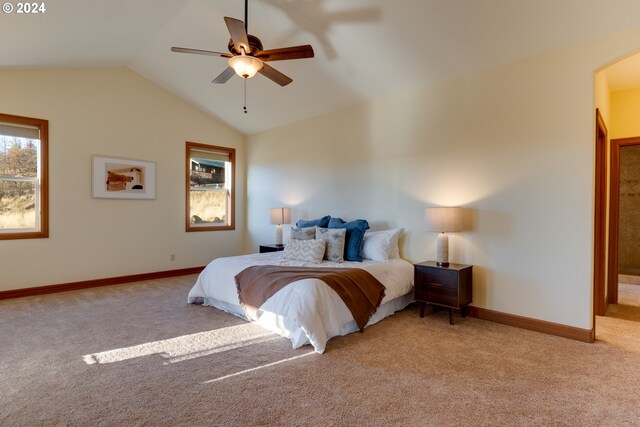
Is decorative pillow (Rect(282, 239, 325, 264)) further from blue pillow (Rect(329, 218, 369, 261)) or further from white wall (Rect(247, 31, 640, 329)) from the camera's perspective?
white wall (Rect(247, 31, 640, 329))

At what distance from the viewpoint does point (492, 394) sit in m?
2.14

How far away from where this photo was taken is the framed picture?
16.9 ft

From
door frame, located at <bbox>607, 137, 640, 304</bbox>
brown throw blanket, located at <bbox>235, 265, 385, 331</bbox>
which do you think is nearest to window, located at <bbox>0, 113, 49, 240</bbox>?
brown throw blanket, located at <bbox>235, 265, 385, 331</bbox>

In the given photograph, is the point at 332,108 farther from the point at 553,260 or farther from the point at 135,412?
the point at 135,412

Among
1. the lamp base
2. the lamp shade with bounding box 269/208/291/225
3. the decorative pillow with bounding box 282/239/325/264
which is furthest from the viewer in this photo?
the lamp shade with bounding box 269/208/291/225

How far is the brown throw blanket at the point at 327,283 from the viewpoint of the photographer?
316 cm

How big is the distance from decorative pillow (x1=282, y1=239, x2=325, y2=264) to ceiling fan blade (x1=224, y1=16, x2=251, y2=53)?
2.21 meters

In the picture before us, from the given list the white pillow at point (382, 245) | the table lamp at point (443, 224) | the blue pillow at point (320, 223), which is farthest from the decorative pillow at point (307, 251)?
the table lamp at point (443, 224)

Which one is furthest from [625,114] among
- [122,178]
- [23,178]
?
[23,178]

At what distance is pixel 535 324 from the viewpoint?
3271 millimetres

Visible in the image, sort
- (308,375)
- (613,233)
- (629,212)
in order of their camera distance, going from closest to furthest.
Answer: (308,375) → (613,233) → (629,212)

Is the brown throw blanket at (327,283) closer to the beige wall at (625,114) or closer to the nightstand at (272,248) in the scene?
the nightstand at (272,248)

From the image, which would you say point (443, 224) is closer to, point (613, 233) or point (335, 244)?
point (335, 244)

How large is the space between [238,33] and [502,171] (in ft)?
9.52
